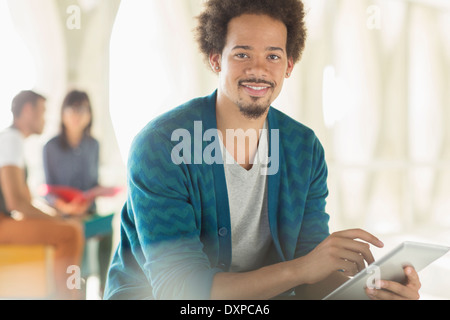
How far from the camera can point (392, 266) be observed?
679 mm

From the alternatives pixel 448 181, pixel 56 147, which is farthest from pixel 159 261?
pixel 448 181

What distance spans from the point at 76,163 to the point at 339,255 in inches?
57.9

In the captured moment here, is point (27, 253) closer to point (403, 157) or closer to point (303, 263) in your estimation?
point (303, 263)

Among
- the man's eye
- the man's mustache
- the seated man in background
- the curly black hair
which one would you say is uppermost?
the curly black hair

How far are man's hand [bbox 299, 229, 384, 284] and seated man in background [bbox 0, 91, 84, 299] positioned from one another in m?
1.10

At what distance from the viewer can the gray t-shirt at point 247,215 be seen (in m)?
0.93

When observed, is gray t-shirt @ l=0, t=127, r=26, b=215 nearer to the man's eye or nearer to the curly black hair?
the curly black hair

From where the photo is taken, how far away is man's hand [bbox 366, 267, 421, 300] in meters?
0.71

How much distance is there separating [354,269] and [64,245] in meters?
1.20

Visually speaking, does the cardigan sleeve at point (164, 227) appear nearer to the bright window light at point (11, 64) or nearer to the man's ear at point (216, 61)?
the man's ear at point (216, 61)

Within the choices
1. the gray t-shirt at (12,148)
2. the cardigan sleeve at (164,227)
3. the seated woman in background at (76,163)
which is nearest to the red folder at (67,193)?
the seated woman in background at (76,163)

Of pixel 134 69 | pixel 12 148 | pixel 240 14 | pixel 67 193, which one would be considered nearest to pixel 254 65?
pixel 240 14

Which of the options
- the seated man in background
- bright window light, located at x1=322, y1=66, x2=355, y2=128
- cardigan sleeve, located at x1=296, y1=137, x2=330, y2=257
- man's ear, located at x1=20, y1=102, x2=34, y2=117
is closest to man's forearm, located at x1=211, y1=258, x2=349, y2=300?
cardigan sleeve, located at x1=296, y1=137, x2=330, y2=257

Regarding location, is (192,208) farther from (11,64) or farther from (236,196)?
(11,64)
